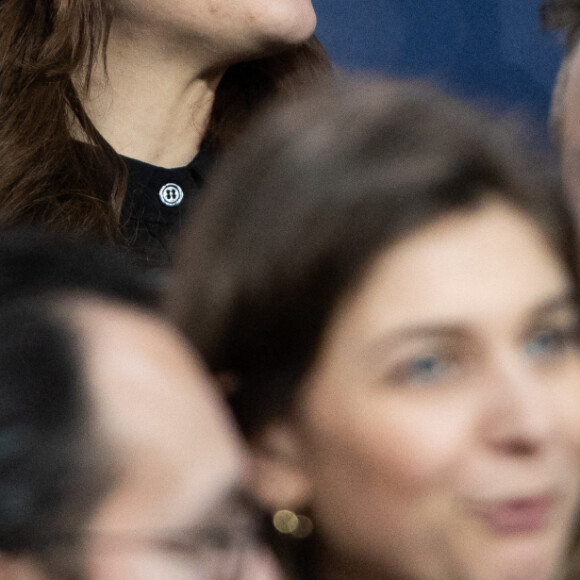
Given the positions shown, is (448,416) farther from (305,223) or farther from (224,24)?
(224,24)

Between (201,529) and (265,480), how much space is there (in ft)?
0.16

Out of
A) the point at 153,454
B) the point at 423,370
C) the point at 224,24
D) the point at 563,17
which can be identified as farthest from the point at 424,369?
the point at 563,17

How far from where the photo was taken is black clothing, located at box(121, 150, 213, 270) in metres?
0.70

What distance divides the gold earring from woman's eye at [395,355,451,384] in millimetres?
70

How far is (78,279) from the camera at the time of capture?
0.33m

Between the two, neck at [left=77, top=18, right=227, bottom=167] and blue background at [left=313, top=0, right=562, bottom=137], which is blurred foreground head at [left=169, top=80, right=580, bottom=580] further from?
blue background at [left=313, top=0, right=562, bottom=137]

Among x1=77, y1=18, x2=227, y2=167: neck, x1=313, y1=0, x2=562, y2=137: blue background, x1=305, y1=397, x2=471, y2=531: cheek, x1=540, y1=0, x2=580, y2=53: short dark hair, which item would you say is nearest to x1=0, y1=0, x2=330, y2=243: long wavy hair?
x1=77, y1=18, x2=227, y2=167: neck

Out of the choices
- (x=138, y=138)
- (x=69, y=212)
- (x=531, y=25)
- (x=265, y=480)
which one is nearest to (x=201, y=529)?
(x=265, y=480)

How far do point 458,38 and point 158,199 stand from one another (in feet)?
1.28

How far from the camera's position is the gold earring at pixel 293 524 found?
0.35m

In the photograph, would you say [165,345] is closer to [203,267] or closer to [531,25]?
[203,267]

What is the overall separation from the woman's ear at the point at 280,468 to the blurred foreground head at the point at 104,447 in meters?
0.02

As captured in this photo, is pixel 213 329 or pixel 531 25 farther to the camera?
pixel 531 25

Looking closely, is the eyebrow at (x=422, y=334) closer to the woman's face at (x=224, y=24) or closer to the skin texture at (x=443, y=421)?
the skin texture at (x=443, y=421)
